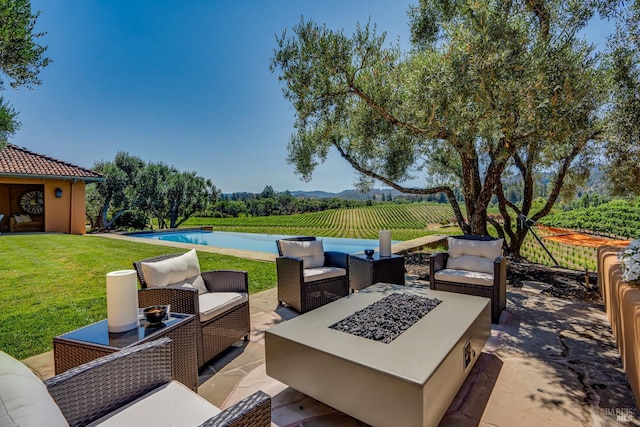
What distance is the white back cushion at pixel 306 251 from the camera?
4.52m

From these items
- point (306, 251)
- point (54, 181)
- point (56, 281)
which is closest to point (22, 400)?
point (306, 251)

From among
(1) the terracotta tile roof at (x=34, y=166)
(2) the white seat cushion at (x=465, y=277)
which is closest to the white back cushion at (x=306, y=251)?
(2) the white seat cushion at (x=465, y=277)

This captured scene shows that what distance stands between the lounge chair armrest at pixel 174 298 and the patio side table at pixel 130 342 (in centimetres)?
19

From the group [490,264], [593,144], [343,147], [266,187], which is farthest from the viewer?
[266,187]

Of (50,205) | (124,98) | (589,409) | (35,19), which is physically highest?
(124,98)

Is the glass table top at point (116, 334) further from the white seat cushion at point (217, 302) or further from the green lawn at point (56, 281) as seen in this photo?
the green lawn at point (56, 281)

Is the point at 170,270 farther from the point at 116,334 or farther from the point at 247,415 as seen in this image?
the point at 247,415

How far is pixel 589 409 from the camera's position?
2225 millimetres

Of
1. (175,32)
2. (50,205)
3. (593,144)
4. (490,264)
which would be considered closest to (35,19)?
(490,264)

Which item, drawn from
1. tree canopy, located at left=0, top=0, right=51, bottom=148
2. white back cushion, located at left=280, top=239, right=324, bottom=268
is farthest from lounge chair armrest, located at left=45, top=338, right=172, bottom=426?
tree canopy, located at left=0, top=0, right=51, bottom=148

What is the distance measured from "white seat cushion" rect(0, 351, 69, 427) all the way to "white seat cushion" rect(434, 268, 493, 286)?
13.4 feet

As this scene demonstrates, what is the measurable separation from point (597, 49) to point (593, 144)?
2.89 metres

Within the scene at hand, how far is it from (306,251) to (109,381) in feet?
10.4

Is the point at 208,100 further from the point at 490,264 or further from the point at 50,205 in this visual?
the point at 490,264
